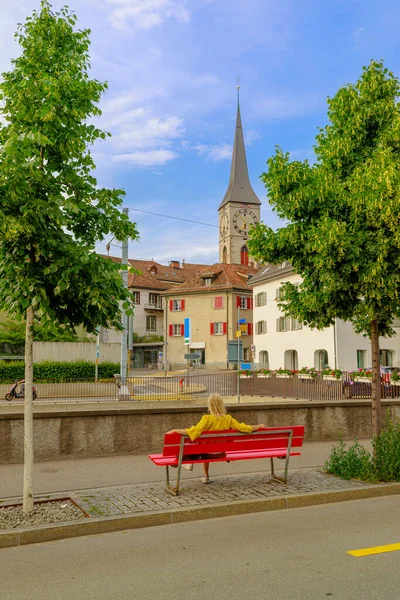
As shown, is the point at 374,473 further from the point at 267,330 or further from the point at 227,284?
the point at 227,284

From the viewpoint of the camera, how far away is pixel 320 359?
4566cm

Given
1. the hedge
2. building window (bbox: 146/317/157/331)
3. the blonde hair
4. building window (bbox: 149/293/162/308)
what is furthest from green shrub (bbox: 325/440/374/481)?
building window (bbox: 149/293/162/308)

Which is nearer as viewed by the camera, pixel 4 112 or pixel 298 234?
pixel 4 112

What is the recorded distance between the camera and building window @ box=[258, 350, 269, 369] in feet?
180

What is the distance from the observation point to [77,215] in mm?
7227

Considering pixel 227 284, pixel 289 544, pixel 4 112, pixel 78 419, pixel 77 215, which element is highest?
pixel 227 284

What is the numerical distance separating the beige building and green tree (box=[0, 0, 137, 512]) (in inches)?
2297

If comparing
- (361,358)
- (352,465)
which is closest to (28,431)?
(352,465)

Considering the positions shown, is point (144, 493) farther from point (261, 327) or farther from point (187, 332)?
point (261, 327)

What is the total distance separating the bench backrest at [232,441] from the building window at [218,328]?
59.1 meters

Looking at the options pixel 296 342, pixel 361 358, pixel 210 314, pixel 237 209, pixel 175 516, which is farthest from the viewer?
pixel 237 209

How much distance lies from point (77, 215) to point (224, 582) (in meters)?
4.51

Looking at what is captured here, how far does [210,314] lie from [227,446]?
200 feet

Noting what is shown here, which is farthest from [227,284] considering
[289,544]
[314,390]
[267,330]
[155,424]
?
[289,544]
